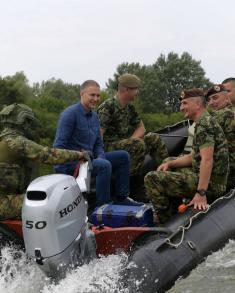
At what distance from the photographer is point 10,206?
3.81 meters

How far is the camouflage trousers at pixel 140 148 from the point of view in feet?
17.7

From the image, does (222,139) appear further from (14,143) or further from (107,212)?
(14,143)

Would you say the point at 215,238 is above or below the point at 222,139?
below

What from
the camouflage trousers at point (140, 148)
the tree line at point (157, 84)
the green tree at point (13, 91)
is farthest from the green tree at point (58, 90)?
the camouflage trousers at point (140, 148)

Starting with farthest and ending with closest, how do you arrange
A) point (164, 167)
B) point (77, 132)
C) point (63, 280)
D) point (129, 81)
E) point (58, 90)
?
point (58, 90) < point (129, 81) < point (164, 167) < point (77, 132) < point (63, 280)

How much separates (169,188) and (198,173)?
252mm

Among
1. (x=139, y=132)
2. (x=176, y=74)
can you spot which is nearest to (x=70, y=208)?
(x=139, y=132)

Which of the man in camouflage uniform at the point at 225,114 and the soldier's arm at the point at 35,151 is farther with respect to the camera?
the man in camouflage uniform at the point at 225,114

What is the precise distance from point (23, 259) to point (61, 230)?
66 cm

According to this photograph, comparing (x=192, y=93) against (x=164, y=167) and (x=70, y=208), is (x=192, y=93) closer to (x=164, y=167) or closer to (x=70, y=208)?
(x=164, y=167)

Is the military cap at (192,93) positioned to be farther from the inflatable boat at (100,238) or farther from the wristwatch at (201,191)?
the inflatable boat at (100,238)

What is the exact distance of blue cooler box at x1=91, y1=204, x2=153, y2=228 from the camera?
4.18m

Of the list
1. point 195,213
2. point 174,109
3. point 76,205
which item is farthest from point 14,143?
point 174,109

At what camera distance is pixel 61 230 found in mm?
3236
